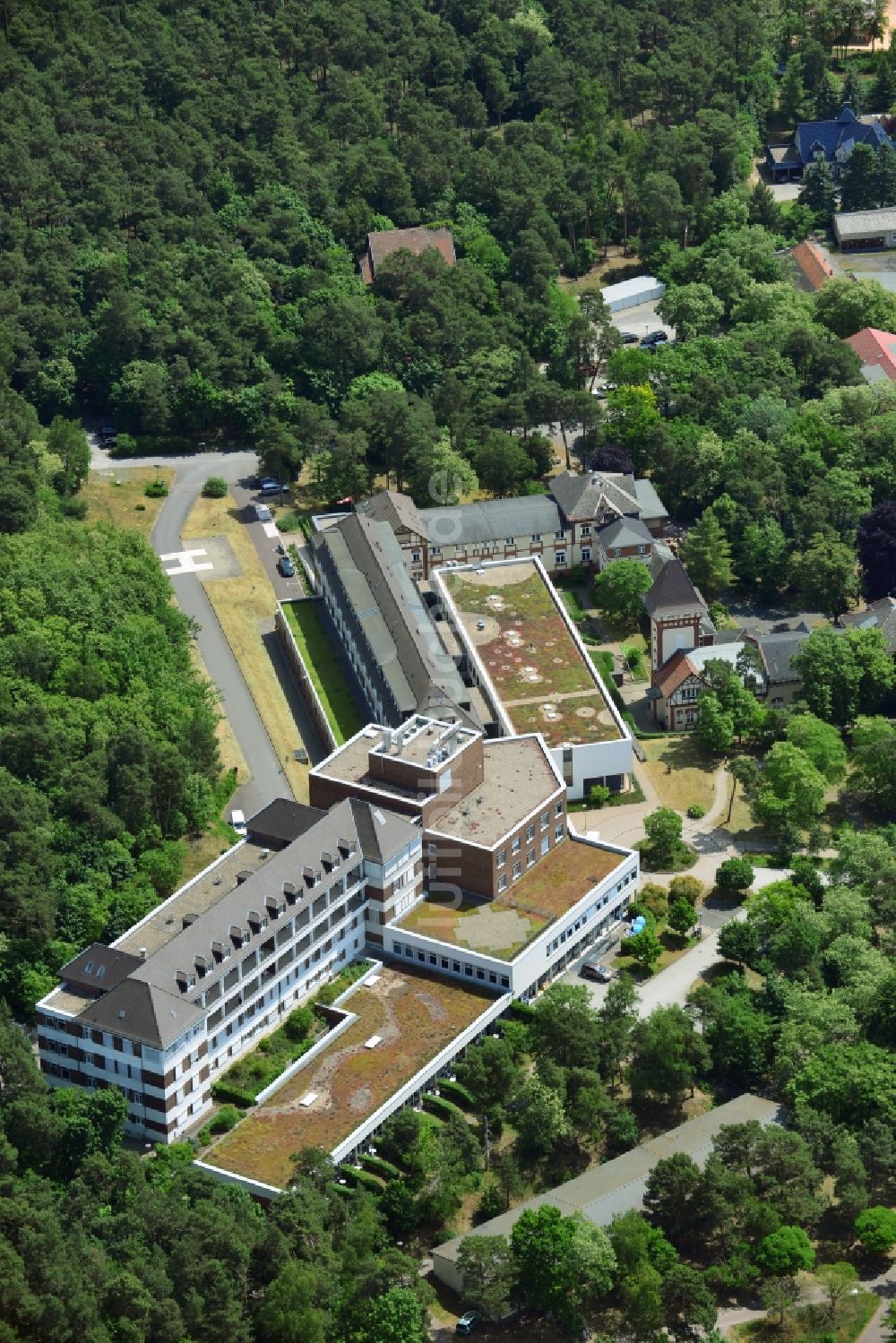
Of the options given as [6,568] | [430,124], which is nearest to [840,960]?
[6,568]

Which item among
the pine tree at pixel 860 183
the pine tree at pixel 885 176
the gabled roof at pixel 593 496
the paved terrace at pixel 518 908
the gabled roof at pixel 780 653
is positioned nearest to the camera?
the paved terrace at pixel 518 908

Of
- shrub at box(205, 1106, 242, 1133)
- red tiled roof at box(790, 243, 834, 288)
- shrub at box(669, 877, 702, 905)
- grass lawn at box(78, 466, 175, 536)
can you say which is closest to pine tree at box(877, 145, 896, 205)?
red tiled roof at box(790, 243, 834, 288)

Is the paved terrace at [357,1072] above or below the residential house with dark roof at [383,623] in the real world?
below

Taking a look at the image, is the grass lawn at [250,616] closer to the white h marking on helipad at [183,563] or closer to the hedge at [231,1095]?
the white h marking on helipad at [183,563]

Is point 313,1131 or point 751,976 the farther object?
point 751,976

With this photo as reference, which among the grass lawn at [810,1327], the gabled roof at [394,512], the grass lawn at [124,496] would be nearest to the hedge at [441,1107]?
the grass lawn at [810,1327]

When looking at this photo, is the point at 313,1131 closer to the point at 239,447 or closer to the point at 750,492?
the point at 750,492

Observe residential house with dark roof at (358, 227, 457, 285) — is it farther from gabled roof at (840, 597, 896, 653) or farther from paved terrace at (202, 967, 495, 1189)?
paved terrace at (202, 967, 495, 1189)
